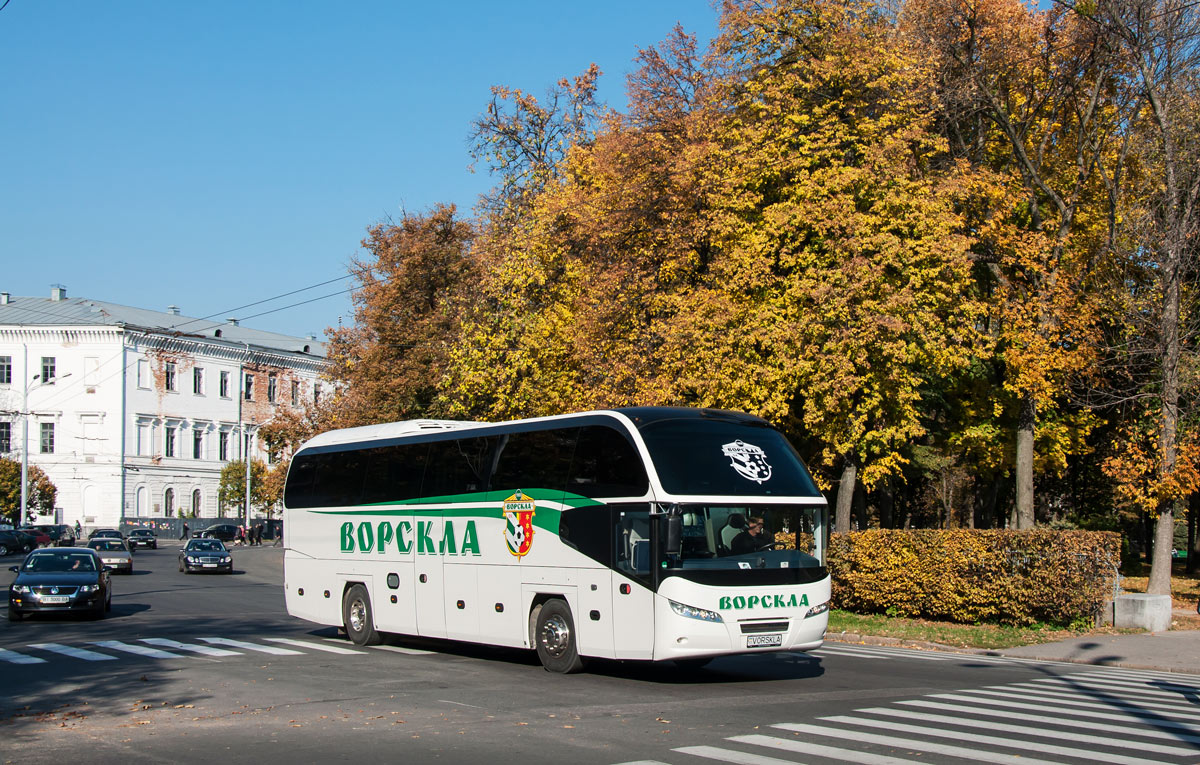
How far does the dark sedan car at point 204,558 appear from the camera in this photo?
50344 mm

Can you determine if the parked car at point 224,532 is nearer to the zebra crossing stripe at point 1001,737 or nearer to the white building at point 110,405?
the white building at point 110,405

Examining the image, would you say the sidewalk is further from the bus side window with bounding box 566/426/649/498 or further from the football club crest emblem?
the bus side window with bounding box 566/426/649/498

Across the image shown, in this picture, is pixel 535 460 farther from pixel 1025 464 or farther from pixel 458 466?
pixel 1025 464

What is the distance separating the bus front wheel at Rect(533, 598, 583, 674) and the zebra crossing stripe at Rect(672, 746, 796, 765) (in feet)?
19.6

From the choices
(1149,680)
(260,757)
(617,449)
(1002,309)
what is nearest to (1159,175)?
(1002,309)

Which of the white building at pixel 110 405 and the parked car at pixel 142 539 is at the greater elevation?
the white building at pixel 110 405

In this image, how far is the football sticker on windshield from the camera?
1620 centimetres

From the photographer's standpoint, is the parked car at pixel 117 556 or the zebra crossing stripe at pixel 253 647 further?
the parked car at pixel 117 556

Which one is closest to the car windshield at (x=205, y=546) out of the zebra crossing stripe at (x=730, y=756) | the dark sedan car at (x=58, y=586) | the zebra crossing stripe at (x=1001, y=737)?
the dark sedan car at (x=58, y=586)

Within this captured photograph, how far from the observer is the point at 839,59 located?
105 ft

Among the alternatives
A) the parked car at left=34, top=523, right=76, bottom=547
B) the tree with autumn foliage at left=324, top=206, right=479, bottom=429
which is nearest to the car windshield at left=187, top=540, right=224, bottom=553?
the tree with autumn foliage at left=324, top=206, right=479, bottom=429

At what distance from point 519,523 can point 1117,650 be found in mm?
11240

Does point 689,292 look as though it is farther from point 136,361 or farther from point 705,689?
point 136,361

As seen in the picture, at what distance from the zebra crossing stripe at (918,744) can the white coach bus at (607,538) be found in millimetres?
3481
